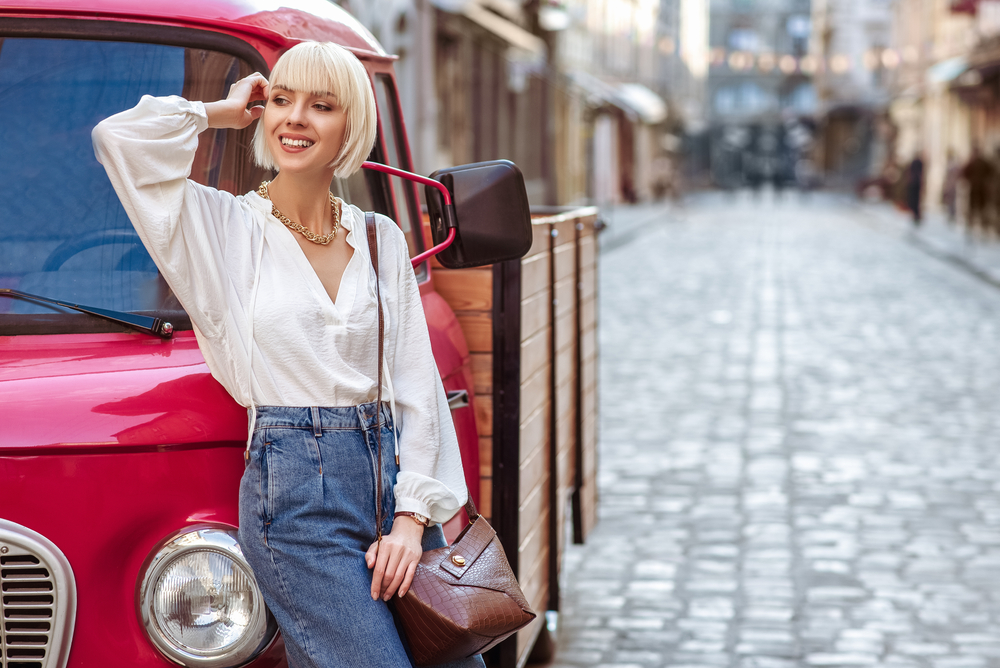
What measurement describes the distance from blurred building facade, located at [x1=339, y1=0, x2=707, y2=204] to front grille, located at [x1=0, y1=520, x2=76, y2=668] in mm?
12002

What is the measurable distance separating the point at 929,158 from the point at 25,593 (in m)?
50.9

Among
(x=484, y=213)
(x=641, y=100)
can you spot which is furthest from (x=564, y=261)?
(x=641, y=100)

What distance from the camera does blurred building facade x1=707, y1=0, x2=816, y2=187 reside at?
98.9 meters

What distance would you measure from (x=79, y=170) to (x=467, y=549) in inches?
43.4

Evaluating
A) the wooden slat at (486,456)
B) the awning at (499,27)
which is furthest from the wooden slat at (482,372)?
the awning at (499,27)

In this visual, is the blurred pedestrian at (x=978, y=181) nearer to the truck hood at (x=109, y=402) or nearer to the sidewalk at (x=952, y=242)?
the sidewalk at (x=952, y=242)

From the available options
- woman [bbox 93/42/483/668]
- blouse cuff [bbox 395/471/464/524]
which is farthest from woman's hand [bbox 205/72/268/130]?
blouse cuff [bbox 395/471/464/524]

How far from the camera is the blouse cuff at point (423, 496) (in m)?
2.31

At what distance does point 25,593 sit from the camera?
7.38 ft

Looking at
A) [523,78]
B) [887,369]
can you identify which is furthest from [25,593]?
[523,78]

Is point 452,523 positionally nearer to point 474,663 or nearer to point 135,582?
point 474,663

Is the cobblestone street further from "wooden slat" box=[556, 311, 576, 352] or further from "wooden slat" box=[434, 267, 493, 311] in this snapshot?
"wooden slat" box=[434, 267, 493, 311]

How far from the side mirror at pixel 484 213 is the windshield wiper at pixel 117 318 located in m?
0.59

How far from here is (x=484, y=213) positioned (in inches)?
107
